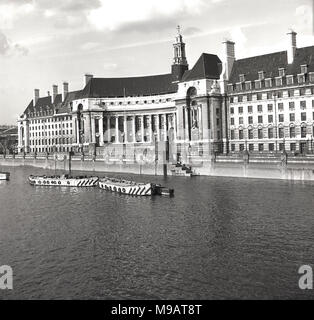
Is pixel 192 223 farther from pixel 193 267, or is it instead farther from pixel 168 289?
pixel 168 289

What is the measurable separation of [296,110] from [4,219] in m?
64.6

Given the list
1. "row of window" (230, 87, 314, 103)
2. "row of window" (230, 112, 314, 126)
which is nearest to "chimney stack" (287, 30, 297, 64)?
"row of window" (230, 87, 314, 103)

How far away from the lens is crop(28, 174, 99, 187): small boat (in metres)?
93.2

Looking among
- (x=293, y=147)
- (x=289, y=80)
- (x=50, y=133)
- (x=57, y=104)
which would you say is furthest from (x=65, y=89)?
(x=293, y=147)

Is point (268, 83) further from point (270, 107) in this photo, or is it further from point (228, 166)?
point (228, 166)

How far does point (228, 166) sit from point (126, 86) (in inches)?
3313

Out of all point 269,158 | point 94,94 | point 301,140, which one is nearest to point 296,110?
point 301,140

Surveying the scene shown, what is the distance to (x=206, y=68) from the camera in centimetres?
12125

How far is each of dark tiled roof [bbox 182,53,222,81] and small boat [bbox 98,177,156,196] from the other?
45394mm

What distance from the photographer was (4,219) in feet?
190

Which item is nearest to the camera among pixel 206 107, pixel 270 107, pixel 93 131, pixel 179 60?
pixel 270 107

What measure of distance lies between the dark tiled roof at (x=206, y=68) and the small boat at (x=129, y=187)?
4539 cm

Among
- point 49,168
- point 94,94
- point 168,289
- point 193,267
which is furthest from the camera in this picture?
point 94,94

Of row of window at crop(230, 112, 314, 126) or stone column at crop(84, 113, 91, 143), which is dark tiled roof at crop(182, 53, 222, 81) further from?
stone column at crop(84, 113, 91, 143)
